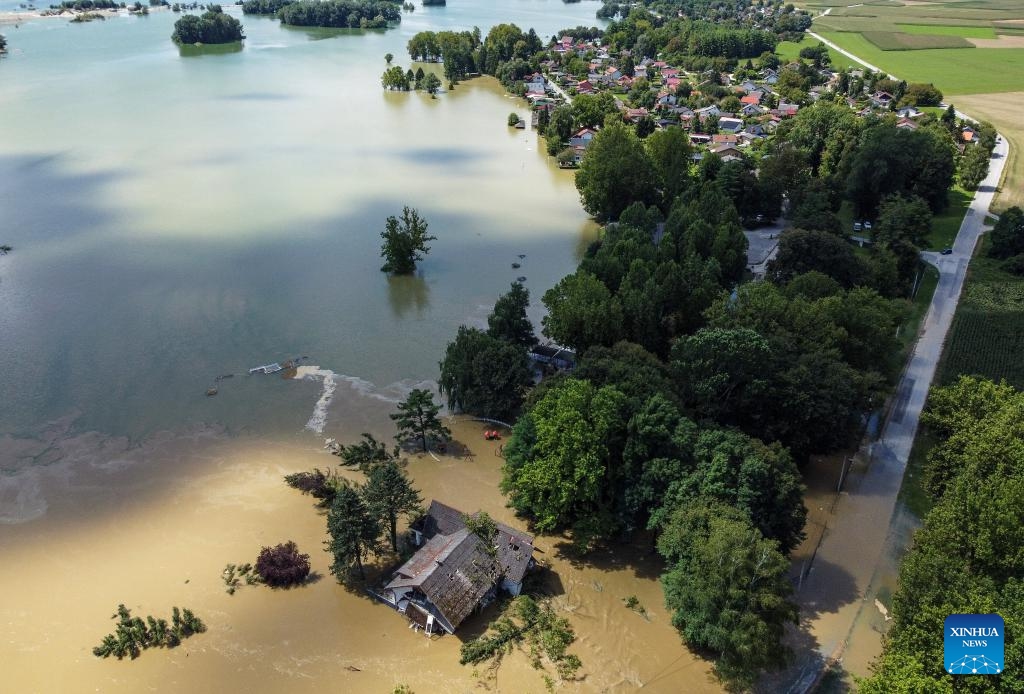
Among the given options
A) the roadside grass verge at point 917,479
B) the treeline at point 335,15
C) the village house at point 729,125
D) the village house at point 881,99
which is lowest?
the roadside grass verge at point 917,479

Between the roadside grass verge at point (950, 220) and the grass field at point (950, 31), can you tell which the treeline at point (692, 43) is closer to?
the grass field at point (950, 31)

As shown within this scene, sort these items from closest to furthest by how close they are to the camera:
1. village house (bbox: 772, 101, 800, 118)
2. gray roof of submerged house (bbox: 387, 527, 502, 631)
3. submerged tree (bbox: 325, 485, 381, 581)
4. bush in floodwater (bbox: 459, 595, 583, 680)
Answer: bush in floodwater (bbox: 459, 595, 583, 680) < gray roof of submerged house (bbox: 387, 527, 502, 631) < submerged tree (bbox: 325, 485, 381, 581) < village house (bbox: 772, 101, 800, 118)

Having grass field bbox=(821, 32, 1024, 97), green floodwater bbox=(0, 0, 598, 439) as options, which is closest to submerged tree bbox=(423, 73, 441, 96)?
green floodwater bbox=(0, 0, 598, 439)

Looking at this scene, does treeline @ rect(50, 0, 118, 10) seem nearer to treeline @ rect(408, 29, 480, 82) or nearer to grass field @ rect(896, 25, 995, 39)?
treeline @ rect(408, 29, 480, 82)

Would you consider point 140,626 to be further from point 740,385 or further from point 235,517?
point 740,385

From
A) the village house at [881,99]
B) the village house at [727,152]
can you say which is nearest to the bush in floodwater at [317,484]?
the village house at [727,152]

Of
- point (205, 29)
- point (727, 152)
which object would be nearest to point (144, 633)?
point (727, 152)
